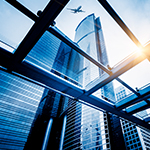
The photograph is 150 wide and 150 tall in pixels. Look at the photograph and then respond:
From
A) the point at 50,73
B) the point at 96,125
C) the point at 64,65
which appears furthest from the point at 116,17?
the point at 96,125

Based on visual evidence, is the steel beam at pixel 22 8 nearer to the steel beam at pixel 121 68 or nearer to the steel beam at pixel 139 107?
the steel beam at pixel 121 68

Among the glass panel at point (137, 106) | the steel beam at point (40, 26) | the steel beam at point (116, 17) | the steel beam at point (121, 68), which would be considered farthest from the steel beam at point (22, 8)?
the glass panel at point (137, 106)

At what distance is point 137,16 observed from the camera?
108 inches

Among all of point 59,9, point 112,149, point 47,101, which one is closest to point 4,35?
point 59,9

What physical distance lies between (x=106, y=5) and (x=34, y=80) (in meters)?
2.95

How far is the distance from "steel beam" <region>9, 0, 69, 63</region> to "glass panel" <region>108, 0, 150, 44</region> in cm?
152

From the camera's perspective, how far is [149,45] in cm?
253

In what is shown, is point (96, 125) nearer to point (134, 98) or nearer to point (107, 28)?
point (134, 98)

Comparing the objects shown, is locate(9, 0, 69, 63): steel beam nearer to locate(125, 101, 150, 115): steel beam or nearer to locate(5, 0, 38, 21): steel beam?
locate(5, 0, 38, 21): steel beam

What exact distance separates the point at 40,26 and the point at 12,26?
129 centimetres

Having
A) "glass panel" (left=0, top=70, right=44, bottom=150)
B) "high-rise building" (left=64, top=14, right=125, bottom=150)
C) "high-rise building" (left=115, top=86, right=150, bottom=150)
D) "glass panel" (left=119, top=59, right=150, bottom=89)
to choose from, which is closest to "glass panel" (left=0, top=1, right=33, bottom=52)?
"high-rise building" (left=64, top=14, right=125, bottom=150)

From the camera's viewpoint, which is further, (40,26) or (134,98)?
(134,98)

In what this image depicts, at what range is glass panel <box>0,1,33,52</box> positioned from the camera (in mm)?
2690

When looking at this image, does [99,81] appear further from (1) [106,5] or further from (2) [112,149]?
(2) [112,149]
